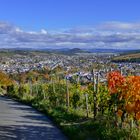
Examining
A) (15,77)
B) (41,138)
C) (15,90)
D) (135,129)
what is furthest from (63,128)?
(15,77)

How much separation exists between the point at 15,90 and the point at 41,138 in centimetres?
4743

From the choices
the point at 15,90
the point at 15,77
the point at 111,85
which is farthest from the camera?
the point at 15,77

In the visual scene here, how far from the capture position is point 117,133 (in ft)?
56.0

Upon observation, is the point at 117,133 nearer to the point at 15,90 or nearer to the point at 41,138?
the point at 41,138

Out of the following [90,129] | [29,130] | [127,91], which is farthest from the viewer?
[29,130]

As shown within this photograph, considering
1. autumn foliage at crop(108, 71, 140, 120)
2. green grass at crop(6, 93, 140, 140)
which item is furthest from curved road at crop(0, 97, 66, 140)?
autumn foliage at crop(108, 71, 140, 120)

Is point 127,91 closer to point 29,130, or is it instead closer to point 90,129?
point 90,129

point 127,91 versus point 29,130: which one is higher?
point 127,91

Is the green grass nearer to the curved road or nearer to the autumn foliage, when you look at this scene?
the curved road

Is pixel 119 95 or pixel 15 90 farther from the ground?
pixel 119 95

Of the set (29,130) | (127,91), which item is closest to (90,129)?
(127,91)

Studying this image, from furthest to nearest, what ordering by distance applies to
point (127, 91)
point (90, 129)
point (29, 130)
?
point (29, 130), point (90, 129), point (127, 91)

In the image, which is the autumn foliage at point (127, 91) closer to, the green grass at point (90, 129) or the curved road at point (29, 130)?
the green grass at point (90, 129)

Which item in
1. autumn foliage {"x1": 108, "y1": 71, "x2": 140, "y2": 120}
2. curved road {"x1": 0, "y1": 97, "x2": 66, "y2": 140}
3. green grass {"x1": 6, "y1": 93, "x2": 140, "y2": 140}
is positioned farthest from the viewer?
curved road {"x1": 0, "y1": 97, "x2": 66, "y2": 140}
